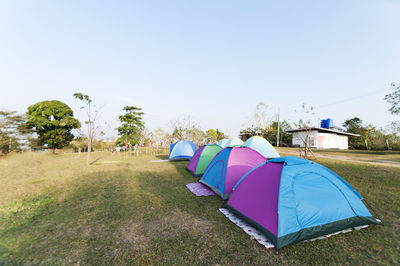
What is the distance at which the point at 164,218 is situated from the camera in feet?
12.9

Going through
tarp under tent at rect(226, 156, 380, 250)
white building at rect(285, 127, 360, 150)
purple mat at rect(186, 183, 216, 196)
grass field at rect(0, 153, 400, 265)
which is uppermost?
white building at rect(285, 127, 360, 150)

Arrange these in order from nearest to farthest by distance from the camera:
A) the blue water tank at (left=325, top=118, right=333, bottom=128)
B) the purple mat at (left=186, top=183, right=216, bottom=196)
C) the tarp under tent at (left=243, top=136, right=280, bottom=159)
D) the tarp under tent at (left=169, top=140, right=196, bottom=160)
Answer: the purple mat at (left=186, top=183, right=216, bottom=196) → the tarp under tent at (left=243, top=136, right=280, bottom=159) → the tarp under tent at (left=169, top=140, right=196, bottom=160) → the blue water tank at (left=325, top=118, right=333, bottom=128)

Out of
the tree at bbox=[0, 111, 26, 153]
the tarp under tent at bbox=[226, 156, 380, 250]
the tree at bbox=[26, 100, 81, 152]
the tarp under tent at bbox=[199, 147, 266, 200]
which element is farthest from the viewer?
the tree at bbox=[26, 100, 81, 152]

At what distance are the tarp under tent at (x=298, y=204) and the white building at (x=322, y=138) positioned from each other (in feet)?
85.6

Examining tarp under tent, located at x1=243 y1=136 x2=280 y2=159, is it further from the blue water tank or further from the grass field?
the blue water tank

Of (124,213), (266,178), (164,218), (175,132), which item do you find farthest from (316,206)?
(175,132)

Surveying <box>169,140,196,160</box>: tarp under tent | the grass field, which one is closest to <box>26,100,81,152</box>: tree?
<box>169,140,196,160</box>: tarp under tent

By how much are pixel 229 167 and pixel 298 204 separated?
92.7 inches

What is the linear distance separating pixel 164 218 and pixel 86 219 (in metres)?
1.83

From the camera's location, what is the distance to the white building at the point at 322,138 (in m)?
26.9

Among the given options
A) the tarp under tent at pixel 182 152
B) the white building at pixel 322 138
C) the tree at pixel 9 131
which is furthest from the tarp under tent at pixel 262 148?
the tree at pixel 9 131

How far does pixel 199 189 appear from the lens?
597 centimetres

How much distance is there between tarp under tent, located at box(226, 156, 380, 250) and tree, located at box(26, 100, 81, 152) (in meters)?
24.0

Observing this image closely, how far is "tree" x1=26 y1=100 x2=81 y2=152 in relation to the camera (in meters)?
19.2
